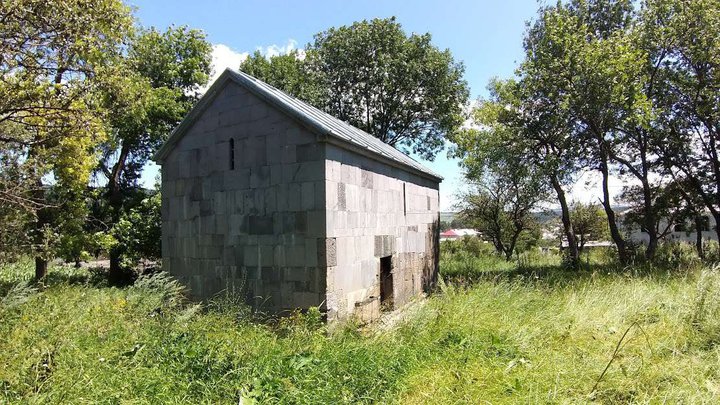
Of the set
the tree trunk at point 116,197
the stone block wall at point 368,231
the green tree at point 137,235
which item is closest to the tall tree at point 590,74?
the stone block wall at point 368,231

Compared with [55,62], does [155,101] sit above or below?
above

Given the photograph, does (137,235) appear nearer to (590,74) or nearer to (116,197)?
(116,197)

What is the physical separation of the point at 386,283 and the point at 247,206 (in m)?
3.73

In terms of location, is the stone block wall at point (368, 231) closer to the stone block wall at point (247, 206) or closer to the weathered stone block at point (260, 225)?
the stone block wall at point (247, 206)

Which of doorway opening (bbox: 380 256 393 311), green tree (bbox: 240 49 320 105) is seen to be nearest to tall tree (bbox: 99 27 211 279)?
green tree (bbox: 240 49 320 105)

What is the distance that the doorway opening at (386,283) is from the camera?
937cm

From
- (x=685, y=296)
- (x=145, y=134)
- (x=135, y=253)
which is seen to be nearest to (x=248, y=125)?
(x=685, y=296)

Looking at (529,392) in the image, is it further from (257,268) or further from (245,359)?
(257,268)

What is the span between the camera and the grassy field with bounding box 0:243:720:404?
4199 millimetres

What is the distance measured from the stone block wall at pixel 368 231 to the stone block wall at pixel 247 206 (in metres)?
0.33

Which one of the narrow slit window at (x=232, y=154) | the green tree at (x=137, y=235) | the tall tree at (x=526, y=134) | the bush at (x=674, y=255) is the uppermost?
the tall tree at (x=526, y=134)

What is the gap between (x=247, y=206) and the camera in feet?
26.2

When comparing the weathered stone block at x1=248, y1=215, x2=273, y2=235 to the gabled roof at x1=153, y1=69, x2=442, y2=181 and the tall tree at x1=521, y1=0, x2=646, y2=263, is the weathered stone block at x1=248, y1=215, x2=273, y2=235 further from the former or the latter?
the tall tree at x1=521, y1=0, x2=646, y2=263

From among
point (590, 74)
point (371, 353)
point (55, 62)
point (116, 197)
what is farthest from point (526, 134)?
point (116, 197)
